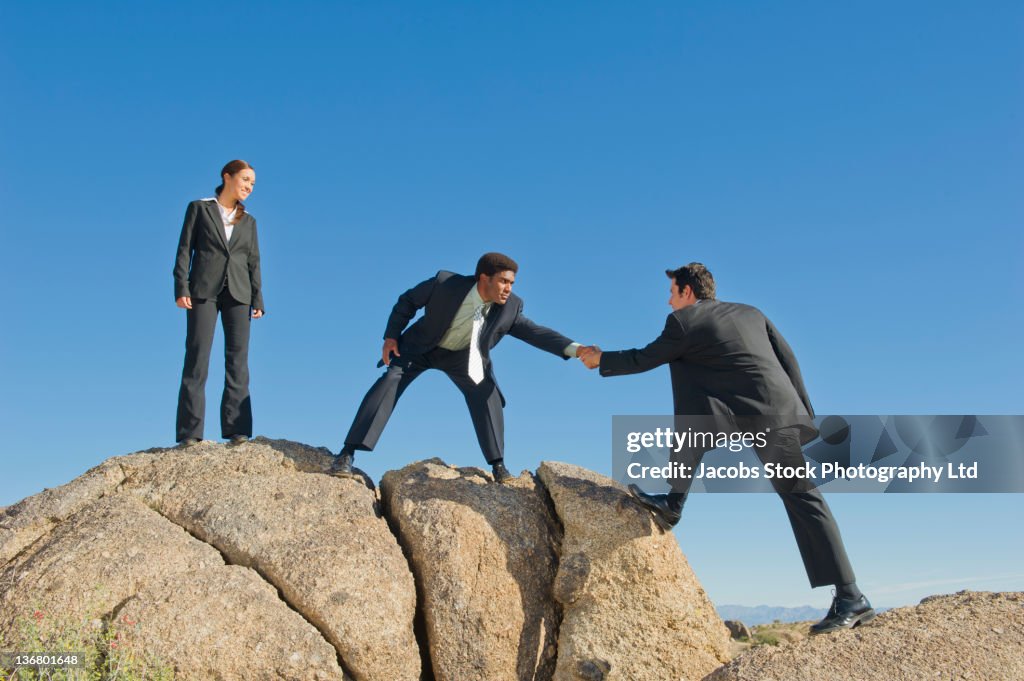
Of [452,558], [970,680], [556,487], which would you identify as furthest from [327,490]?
[970,680]

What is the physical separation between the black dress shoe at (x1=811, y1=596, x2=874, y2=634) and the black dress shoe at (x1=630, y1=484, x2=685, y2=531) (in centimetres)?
148

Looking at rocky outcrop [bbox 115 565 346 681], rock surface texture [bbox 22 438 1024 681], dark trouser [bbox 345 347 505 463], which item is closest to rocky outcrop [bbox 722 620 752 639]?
rock surface texture [bbox 22 438 1024 681]

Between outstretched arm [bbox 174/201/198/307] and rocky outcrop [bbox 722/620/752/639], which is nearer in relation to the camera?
outstretched arm [bbox 174/201/198/307]

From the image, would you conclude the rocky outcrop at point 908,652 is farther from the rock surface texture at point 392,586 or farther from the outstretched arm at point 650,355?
the outstretched arm at point 650,355

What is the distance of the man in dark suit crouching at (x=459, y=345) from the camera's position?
8695 millimetres

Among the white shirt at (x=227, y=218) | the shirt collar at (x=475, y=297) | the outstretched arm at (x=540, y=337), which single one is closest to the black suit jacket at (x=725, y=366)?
the outstretched arm at (x=540, y=337)

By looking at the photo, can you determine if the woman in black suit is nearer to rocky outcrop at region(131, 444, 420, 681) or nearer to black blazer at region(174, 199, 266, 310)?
black blazer at region(174, 199, 266, 310)

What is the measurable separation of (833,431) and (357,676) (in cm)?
482

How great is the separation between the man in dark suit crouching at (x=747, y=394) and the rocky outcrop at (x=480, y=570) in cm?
116

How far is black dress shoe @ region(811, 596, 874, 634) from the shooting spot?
723 cm

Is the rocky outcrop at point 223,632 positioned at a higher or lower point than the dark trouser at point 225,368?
lower

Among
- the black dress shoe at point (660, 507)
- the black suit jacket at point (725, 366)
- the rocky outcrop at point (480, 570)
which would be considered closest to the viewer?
the rocky outcrop at point (480, 570)

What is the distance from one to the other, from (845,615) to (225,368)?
21.2ft

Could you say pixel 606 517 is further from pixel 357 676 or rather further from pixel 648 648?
pixel 357 676
